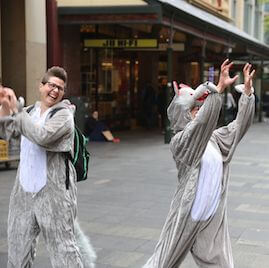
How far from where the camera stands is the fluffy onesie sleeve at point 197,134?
12.1 feet

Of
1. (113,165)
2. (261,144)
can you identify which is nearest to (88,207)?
(113,165)

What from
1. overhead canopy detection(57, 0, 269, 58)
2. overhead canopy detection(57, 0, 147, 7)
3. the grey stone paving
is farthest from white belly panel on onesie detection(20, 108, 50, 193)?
overhead canopy detection(57, 0, 147, 7)

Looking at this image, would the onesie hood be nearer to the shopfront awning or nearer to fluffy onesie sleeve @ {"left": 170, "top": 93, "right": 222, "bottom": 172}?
fluffy onesie sleeve @ {"left": 170, "top": 93, "right": 222, "bottom": 172}

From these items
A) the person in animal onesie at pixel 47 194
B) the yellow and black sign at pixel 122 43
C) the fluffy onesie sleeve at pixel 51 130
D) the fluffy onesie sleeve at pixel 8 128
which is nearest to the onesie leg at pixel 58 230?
the person in animal onesie at pixel 47 194

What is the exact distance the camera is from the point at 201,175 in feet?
12.6

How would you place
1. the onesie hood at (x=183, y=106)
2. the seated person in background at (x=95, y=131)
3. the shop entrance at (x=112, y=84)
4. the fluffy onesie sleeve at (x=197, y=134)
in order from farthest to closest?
the shop entrance at (x=112, y=84)
the seated person in background at (x=95, y=131)
the onesie hood at (x=183, y=106)
the fluffy onesie sleeve at (x=197, y=134)

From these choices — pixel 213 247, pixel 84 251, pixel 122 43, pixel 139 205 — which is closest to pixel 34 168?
pixel 84 251

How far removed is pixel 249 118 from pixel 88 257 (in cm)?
170

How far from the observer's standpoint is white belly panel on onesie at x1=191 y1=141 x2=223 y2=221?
3.80 metres

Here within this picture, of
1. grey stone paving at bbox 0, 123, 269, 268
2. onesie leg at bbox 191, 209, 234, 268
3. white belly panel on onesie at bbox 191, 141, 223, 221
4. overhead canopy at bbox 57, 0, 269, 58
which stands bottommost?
grey stone paving at bbox 0, 123, 269, 268

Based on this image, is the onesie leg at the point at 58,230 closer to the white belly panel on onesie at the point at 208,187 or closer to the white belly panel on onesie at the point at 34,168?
the white belly panel on onesie at the point at 34,168

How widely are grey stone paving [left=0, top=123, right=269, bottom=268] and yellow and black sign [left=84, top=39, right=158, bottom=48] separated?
3.89 meters

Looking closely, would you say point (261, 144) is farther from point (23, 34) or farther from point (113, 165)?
point (23, 34)

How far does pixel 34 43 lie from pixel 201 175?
949cm
